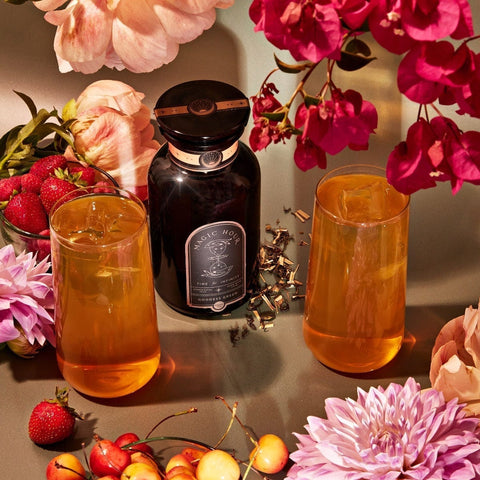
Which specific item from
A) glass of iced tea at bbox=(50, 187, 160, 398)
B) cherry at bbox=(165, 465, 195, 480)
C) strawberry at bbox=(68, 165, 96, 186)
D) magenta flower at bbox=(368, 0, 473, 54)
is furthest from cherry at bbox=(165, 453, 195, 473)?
magenta flower at bbox=(368, 0, 473, 54)

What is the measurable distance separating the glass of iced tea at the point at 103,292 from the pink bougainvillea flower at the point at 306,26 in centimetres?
28

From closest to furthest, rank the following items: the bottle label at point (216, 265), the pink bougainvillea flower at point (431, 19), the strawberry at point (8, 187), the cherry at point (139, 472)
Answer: the pink bougainvillea flower at point (431, 19) < the cherry at point (139, 472) < the bottle label at point (216, 265) < the strawberry at point (8, 187)

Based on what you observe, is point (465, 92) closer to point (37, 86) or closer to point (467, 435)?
point (467, 435)

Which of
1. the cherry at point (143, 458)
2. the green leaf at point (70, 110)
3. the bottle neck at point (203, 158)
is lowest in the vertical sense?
the cherry at point (143, 458)

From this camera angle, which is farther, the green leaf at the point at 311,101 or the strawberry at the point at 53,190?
the strawberry at the point at 53,190

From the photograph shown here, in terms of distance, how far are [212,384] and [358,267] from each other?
209 mm

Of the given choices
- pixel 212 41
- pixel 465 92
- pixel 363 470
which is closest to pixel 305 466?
pixel 363 470

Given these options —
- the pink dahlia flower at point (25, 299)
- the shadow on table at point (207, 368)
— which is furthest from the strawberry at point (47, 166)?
the shadow on table at point (207, 368)

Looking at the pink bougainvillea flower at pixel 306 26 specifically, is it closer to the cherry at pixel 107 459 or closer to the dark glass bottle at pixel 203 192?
the dark glass bottle at pixel 203 192

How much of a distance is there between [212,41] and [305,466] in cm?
69

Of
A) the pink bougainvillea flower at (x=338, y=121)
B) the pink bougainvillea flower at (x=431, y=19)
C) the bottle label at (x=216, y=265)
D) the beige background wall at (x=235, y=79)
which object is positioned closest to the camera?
the pink bougainvillea flower at (x=431, y=19)

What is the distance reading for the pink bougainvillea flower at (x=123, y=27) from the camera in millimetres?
1085

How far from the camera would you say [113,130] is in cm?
111

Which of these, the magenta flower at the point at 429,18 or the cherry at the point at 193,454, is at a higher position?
the magenta flower at the point at 429,18
